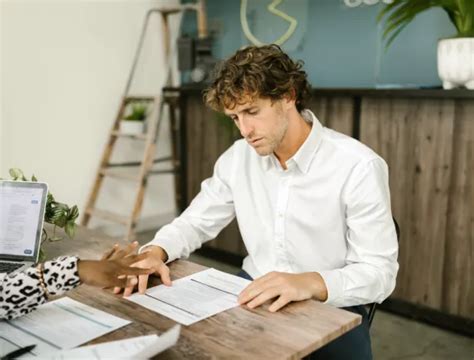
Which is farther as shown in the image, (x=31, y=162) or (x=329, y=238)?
(x=31, y=162)

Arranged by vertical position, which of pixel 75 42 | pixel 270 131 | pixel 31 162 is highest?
pixel 75 42

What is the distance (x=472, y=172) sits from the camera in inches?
93.4

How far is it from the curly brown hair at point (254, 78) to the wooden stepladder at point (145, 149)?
2.16 meters

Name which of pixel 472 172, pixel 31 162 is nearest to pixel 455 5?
pixel 472 172

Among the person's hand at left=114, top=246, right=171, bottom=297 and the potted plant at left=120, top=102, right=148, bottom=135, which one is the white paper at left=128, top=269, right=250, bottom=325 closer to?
the person's hand at left=114, top=246, right=171, bottom=297

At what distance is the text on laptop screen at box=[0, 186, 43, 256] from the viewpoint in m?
1.45

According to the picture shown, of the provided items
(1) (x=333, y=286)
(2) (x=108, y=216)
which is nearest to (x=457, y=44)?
(1) (x=333, y=286)

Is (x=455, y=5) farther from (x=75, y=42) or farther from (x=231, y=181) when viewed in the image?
(x=75, y=42)

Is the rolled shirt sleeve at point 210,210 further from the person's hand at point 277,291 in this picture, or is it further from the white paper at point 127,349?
the white paper at point 127,349

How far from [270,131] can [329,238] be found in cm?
35

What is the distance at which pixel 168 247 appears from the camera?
4.73 ft

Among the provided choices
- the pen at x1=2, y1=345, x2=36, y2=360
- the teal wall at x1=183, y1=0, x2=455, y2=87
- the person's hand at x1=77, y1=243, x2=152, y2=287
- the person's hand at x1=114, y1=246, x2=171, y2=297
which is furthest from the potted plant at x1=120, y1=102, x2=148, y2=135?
the pen at x1=2, y1=345, x2=36, y2=360

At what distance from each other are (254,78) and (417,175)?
1.37 metres

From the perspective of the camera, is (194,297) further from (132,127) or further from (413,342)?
(132,127)
